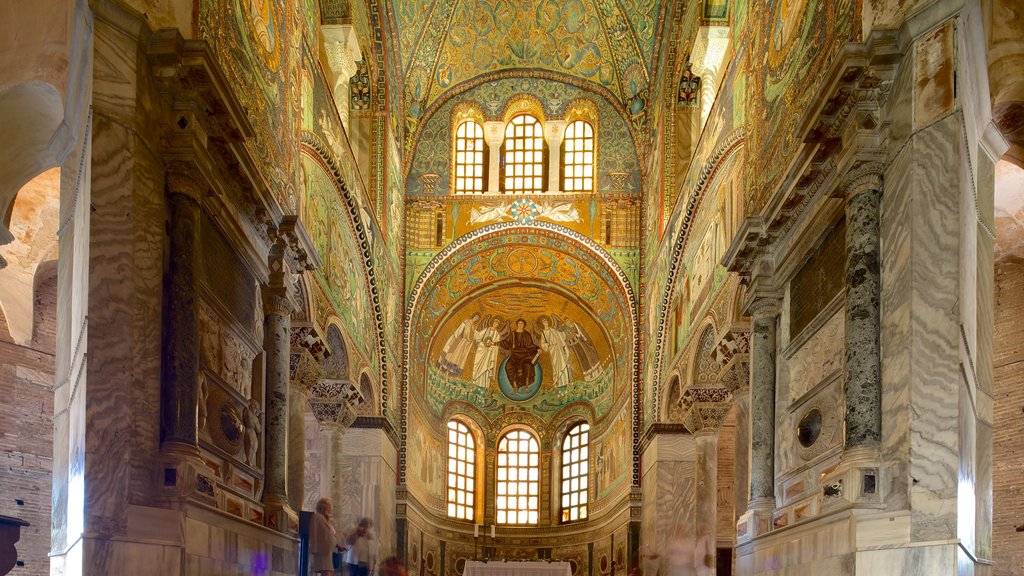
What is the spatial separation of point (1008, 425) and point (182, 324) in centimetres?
963

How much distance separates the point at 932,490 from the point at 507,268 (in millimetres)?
18893

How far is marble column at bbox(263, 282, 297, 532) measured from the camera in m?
12.2

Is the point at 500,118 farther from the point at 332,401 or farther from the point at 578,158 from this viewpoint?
the point at 332,401

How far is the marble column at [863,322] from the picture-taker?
8.91 meters

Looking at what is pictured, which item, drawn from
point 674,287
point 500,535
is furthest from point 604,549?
point 674,287

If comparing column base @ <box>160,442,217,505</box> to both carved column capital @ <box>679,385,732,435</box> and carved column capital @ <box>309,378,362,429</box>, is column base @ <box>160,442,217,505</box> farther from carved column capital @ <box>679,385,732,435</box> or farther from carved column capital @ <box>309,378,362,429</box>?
carved column capital @ <box>679,385,732,435</box>

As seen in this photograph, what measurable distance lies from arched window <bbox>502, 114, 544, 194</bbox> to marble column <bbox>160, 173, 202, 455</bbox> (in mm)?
16877

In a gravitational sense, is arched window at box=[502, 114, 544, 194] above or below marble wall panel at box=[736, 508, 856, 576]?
above

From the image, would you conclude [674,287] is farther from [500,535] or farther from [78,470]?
[78,470]

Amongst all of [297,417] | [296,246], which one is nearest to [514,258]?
[297,417]

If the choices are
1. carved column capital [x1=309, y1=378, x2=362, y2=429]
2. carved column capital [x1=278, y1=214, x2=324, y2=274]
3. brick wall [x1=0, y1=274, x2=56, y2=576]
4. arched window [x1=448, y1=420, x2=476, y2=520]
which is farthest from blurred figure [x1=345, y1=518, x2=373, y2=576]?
arched window [x1=448, y1=420, x2=476, y2=520]

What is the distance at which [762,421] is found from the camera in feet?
40.7

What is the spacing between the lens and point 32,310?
1419cm

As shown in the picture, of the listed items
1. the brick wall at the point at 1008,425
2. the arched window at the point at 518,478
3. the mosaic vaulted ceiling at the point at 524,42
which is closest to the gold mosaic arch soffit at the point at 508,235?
the mosaic vaulted ceiling at the point at 524,42
